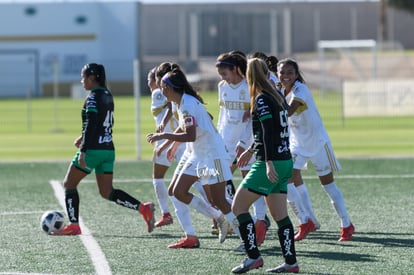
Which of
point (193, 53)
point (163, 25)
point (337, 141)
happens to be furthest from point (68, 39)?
point (337, 141)

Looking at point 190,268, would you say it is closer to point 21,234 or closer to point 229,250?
point 229,250

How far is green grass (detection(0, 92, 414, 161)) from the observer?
24570mm

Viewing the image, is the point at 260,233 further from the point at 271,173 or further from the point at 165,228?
the point at 165,228

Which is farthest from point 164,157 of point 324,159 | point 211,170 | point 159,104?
point 211,170

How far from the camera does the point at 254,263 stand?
9.88 m

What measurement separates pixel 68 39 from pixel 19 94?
6.28 meters

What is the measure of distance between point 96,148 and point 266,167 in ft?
10.1

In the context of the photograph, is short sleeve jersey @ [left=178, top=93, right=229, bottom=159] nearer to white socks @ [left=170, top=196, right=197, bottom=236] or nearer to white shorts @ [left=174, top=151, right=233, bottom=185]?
white shorts @ [left=174, top=151, right=233, bottom=185]

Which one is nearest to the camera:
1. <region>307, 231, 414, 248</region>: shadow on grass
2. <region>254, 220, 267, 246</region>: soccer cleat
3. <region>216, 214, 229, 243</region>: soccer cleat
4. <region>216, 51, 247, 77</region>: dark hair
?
<region>216, 51, 247, 77</region>: dark hair

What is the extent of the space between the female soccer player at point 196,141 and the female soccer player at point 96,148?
4.45 ft

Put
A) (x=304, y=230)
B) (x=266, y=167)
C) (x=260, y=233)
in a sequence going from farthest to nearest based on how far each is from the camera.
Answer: (x=304, y=230) < (x=260, y=233) < (x=266, y=167)

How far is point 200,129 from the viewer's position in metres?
10.8

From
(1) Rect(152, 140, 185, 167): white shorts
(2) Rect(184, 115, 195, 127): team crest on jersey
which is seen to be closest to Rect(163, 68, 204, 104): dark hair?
(2) Rect(184, 115, 195, 127): team crest on jersey

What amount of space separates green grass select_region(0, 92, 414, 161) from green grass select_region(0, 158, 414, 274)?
242 inches
